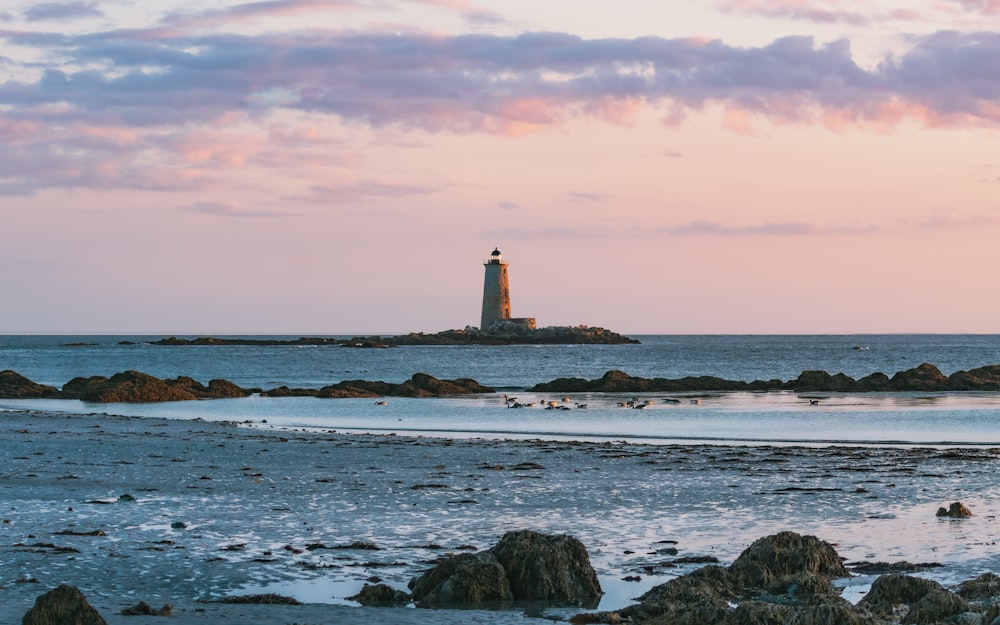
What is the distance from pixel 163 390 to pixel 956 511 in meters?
40.6

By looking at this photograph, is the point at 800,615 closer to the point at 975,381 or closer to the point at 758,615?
the point at 758,615

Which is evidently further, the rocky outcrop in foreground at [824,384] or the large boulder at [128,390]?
the rocky outcrop in foreground at [824,384]

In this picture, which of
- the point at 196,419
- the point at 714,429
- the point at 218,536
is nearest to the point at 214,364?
the point at 196,419

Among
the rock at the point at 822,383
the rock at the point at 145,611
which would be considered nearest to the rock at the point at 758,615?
the rock at the point at 145,611

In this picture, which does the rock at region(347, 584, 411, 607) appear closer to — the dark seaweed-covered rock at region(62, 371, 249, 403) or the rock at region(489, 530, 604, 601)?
the rock at region(489, 530, 604, 601)

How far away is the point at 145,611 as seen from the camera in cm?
1025

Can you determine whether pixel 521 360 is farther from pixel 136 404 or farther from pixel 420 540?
pixel 420 540

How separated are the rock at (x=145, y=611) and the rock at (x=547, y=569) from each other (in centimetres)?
326

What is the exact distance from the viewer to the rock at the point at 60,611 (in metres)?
9.03

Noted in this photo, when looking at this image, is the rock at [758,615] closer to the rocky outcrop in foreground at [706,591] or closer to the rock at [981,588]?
the rocky outcrop in foreground at [706,591]

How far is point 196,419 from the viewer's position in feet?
127

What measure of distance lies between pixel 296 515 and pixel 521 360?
340 feet

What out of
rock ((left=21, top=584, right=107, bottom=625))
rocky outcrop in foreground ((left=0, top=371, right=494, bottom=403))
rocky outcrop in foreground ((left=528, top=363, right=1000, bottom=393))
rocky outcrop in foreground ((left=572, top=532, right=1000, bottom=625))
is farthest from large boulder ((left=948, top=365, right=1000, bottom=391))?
rock ((left=21, top=584, right=107, bottom=625))

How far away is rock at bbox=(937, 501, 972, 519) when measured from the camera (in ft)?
55.2
